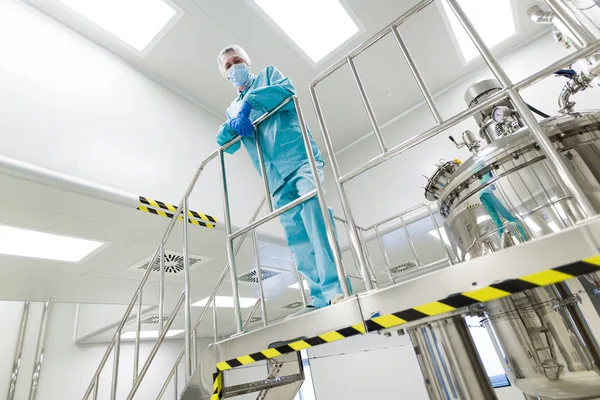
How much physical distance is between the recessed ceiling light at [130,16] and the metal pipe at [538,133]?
10.5 feet

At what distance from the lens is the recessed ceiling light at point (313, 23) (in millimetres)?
3521

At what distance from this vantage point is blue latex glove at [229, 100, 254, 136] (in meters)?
1.79

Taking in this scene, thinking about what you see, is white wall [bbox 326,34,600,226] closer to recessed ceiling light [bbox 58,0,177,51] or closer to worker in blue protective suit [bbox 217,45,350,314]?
worker in blue protective suit [bbox 217,45,350,314]

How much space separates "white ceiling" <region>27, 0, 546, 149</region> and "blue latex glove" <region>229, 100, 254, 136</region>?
2.21 metres

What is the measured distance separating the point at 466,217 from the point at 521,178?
285mm

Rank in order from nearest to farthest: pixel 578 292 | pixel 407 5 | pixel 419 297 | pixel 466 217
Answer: pixel 419 297, pixel 578 292, pixel 466 217, pixel 407 5

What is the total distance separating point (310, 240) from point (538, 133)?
122 centimetres

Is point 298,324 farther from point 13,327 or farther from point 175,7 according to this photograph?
point 13,327

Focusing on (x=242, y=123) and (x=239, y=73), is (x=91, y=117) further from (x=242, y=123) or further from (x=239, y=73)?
(x=242, y=123)

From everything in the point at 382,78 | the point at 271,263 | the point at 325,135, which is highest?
the point at 382,78

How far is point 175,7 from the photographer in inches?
129

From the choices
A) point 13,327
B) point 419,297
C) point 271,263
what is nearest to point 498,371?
point 271,263

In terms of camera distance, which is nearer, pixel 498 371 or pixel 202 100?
pixel 202 100

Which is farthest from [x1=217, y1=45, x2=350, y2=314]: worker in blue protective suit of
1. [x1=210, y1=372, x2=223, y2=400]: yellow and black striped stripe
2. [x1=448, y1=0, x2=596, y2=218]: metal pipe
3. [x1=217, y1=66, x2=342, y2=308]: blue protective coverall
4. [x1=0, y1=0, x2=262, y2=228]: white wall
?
[x1=0, y1=0, x2=262, y2=228]: white wall
